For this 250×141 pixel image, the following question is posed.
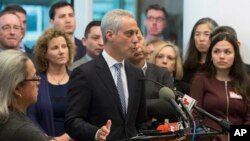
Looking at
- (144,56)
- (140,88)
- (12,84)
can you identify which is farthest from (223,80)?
(12,84)

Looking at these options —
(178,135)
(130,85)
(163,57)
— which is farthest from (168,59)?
(178,135)

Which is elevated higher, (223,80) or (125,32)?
(125,32)

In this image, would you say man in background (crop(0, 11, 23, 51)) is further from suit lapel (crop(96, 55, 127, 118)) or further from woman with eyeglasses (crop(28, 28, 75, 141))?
suit lapel (crop(96, 55, 127, 118))

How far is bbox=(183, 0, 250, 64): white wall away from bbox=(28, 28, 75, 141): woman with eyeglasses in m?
1.72

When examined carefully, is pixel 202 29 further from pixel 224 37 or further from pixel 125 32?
pixel 125 32

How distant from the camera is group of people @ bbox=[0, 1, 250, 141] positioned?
2373mm

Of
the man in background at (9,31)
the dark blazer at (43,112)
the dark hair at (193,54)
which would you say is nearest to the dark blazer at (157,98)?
the dark hair at (193,54)

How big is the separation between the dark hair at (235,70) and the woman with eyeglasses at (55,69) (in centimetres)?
105

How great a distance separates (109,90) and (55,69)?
110 centimetres

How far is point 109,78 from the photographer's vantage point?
9.53 feet

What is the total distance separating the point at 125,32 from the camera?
9.52ft

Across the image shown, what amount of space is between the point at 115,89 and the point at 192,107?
1.73 feet

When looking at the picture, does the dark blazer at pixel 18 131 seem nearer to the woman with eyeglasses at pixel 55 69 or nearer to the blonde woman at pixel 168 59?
the woman with eyeglasses at pixel 55 69

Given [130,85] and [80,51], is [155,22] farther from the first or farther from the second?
[130,85]
